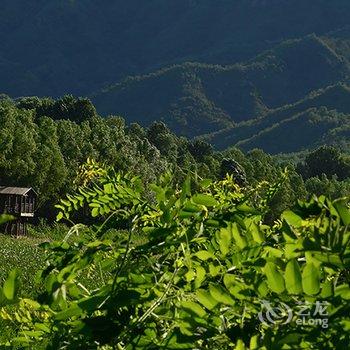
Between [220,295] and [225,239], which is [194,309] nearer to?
[220,295]

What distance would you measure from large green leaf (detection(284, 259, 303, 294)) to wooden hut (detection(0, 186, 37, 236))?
4488 centimetres

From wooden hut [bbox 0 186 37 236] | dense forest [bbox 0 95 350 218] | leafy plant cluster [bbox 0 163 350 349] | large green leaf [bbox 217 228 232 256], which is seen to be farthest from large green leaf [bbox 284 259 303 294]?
wooden hut [bbox 0 186 37 236]

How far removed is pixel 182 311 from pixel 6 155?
51.3 meters

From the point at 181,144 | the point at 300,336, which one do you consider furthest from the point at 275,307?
the point at 181,144

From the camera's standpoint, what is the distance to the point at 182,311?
5.30ft

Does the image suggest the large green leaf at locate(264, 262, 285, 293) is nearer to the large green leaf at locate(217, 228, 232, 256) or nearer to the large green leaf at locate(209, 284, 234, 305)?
the large green leaf at locate(209, 284, 234, 305)

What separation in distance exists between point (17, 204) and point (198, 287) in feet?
151

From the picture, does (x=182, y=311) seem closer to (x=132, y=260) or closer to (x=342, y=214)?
(x=132, y=260)

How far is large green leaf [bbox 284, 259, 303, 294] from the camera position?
138cm

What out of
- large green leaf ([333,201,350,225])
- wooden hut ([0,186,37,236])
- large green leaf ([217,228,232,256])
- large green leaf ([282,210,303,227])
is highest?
large green leaf ([333,201,350,225])

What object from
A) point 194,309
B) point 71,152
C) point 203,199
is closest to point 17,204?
point 71,152

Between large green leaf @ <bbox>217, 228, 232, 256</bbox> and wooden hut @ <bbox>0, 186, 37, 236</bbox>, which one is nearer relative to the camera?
large green leaf @ <bbox>217, 228, 232, 256</bbox>

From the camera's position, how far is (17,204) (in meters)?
46.6

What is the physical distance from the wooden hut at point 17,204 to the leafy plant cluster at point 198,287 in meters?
44.3
